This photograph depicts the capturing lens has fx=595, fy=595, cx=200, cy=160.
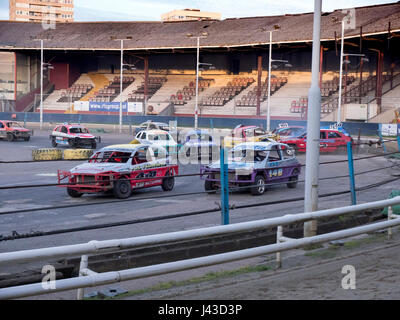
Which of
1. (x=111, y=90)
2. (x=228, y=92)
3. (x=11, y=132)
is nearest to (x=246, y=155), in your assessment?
(x=11, y=132)

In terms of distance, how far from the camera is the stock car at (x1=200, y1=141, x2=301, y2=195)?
17.3 metres

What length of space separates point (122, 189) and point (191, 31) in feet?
169

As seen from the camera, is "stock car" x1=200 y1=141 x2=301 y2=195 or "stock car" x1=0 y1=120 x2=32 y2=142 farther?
"stock car" x1=0 y1=120 x2=32 y2=142

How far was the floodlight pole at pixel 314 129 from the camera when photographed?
9.96m

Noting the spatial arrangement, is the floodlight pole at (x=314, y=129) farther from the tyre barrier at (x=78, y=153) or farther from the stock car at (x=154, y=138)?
the stock car at (x=154, y=138)

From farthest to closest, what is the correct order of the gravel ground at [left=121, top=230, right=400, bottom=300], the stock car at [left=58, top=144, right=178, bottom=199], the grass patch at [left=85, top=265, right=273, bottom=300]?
the stock car at [left=58, top=144, right=178, bottom=199] < the grass patch at [left=85, top=265, right=273, bottom=300] < the gravel ground at [left=121, top=230, right=400, bottom=300]

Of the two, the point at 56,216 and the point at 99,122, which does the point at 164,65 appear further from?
the point at 56,216

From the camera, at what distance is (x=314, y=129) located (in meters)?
10.1

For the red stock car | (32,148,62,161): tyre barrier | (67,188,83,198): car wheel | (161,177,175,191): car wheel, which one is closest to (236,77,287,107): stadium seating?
the red stock car

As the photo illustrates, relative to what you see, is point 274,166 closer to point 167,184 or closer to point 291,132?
point 167,184

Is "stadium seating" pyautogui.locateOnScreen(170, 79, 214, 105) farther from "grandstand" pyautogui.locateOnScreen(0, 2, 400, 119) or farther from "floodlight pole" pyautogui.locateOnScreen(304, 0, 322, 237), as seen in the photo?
"floodlight pole" pyautogui.locateOnScreen(304, 0, 322, 237)

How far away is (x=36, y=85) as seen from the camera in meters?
74.9
